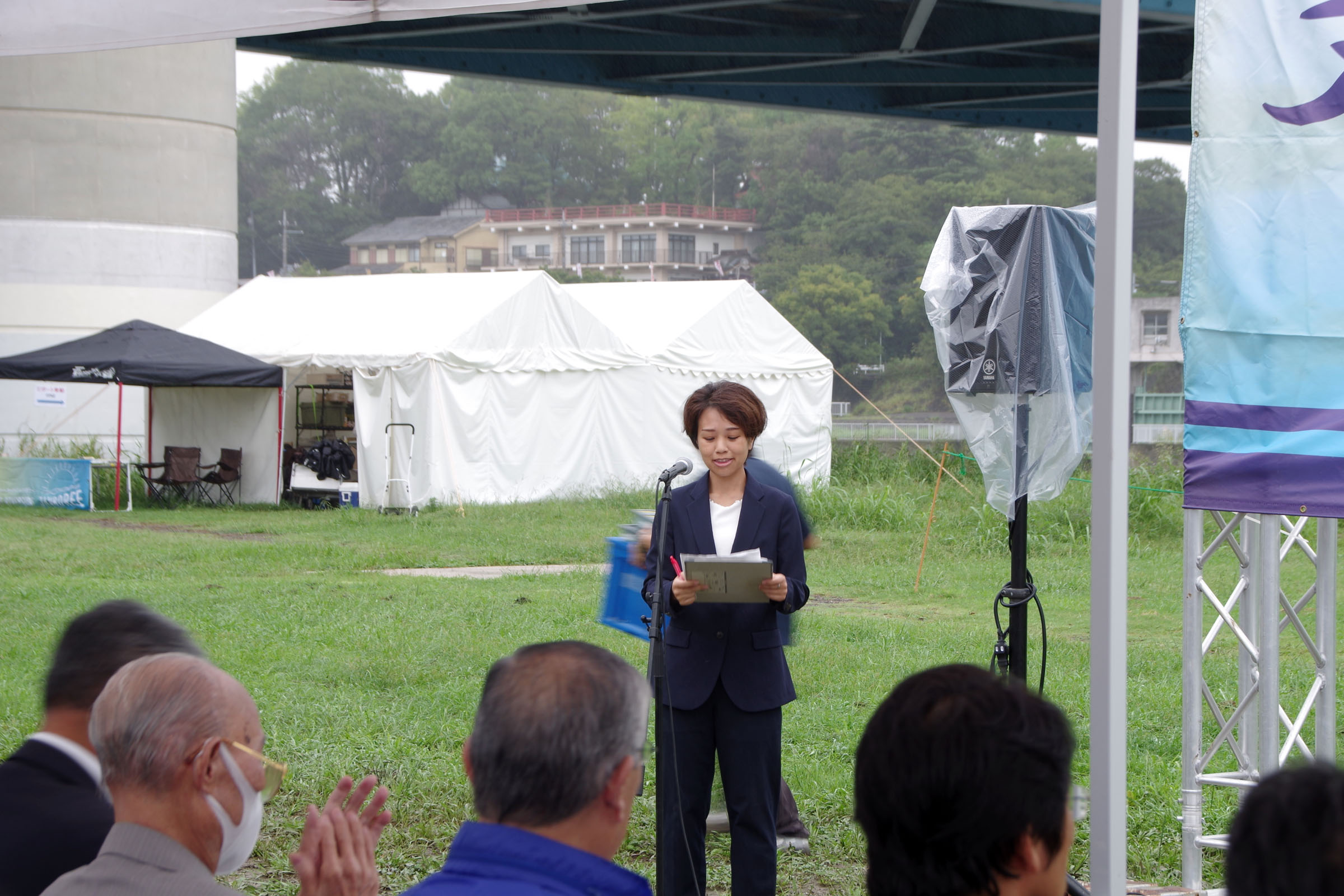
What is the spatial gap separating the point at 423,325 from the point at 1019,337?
1452 centimetres

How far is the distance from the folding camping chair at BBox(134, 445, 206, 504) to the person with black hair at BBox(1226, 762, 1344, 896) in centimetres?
1938

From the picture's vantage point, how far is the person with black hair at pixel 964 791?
5.30ft

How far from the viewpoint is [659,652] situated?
3.84 metres

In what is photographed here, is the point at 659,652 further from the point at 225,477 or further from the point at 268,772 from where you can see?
the point at 225,477

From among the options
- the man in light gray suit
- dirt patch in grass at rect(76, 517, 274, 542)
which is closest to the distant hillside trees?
dirt patch in grass at rect(76, 517, 274, 542)

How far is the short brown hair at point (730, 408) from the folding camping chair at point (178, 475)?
649 inches

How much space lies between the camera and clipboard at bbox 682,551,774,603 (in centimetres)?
371

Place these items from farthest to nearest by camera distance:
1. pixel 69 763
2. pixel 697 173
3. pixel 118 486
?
pixel 697 173, pixel 118 486, pixel 69 763

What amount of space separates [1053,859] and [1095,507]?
98 centimetres

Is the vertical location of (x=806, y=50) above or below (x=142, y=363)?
above

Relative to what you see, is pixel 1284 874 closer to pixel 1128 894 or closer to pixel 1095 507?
pixel 1095 507

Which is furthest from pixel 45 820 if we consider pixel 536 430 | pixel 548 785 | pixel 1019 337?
pixel 536 430

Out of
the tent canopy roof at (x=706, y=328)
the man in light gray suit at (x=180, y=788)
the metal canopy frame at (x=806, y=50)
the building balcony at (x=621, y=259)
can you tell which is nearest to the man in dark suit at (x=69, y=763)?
the man in light gray suit at (x=180, y=788)

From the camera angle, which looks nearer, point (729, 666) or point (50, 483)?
point (729, 666)
